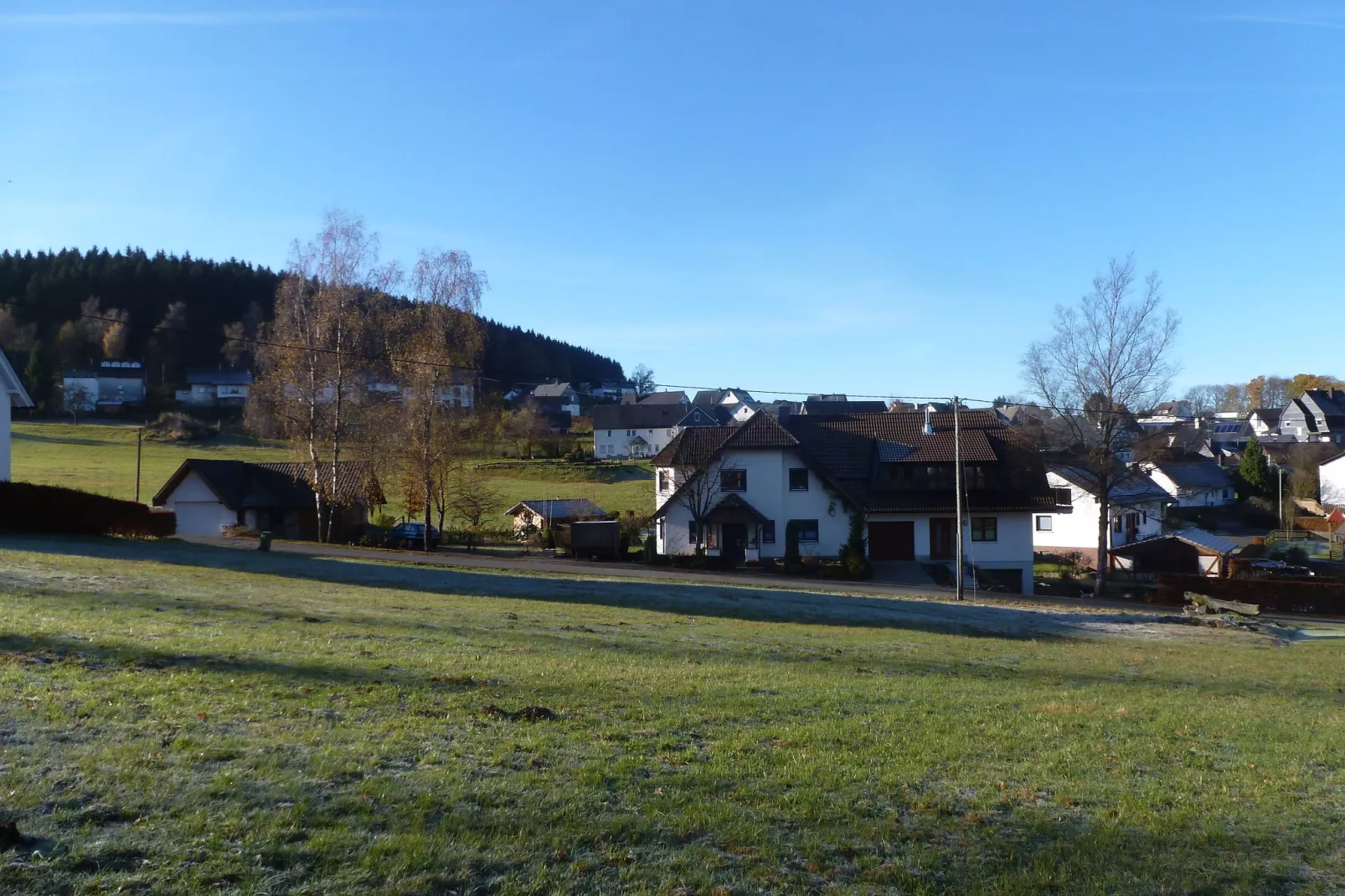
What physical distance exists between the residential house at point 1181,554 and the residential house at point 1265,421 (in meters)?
93.8

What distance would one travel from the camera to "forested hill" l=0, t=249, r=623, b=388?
122 meters

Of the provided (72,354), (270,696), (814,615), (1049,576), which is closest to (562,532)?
(1049,576)

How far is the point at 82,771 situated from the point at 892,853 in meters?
5.60

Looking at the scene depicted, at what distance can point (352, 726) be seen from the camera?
8766mm

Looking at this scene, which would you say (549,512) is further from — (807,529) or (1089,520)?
(1089,520)

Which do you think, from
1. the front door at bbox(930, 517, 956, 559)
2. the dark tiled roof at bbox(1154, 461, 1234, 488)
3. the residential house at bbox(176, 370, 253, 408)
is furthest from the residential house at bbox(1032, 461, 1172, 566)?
the residential house at bbox(176, 370, 253, 408)

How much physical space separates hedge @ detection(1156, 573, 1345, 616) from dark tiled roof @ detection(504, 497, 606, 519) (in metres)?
34.7

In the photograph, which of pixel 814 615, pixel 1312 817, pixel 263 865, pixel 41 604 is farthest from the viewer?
pixel 814 615

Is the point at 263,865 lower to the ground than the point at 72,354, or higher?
lower

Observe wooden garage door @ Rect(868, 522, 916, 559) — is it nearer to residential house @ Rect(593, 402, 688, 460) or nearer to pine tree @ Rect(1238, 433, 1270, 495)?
pine tree @ Rect(1238, 433, 1270, 495)

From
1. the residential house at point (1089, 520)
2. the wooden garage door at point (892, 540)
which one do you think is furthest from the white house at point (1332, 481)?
the wooden garage door at point (892, 540)

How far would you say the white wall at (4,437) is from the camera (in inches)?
1447

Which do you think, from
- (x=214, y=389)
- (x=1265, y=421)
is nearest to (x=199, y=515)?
(x=214, y=389)

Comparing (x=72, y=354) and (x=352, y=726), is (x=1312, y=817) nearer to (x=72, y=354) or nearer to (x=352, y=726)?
(x=352, y=726)
